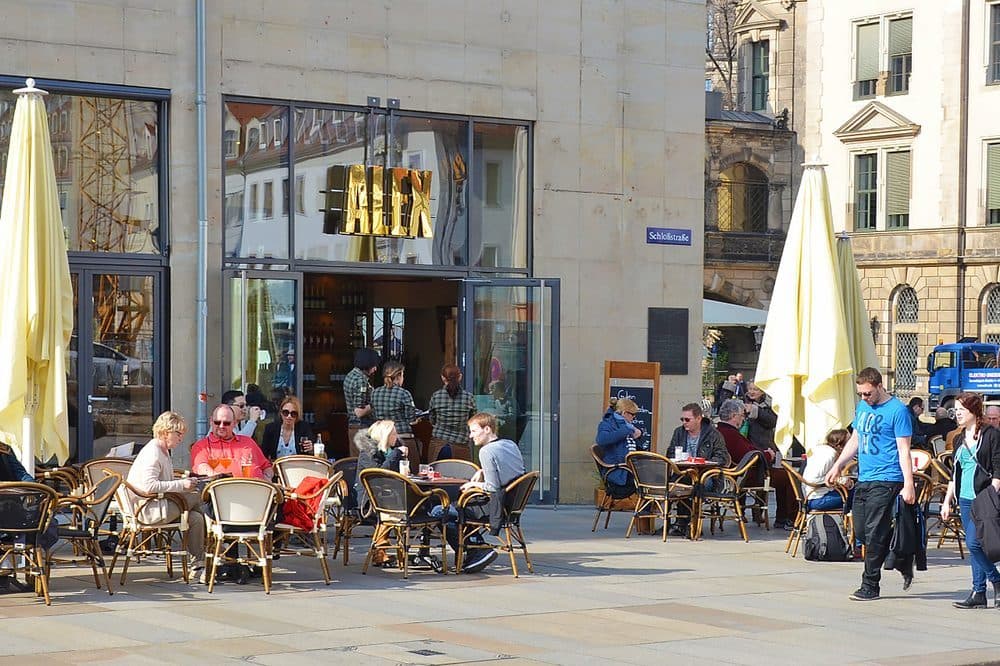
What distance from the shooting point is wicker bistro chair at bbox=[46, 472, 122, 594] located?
39.2ft

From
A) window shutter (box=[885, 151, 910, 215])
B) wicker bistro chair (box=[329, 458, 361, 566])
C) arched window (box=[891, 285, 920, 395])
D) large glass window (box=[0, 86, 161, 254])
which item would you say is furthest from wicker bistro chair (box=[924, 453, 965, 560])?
window shutter (box=[885, 151, 910, 215])

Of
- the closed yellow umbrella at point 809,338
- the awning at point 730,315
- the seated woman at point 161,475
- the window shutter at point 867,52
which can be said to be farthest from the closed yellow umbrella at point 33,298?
the window shutter at point 867,52

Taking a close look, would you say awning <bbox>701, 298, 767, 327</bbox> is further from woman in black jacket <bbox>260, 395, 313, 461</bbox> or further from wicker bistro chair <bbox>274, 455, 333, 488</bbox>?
wicker bistro chair <bbox>274, 455, 333, 488</bbox>

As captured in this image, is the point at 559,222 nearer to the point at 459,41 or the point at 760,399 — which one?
the point at 459,41

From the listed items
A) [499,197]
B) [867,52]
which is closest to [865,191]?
[867,52]

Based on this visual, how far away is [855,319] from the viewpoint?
57.0ft

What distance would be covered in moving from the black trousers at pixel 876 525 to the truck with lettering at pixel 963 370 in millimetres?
31303

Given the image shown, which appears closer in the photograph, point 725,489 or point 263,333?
point 725,489

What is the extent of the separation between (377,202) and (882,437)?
818cm

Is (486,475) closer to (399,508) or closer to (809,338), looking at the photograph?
(399,508)

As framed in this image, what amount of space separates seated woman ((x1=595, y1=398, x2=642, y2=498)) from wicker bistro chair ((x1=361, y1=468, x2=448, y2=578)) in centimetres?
374

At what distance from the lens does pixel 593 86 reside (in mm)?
20359

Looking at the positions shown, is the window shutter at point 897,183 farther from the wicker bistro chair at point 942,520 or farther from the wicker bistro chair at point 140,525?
the wicker bistro chair at point 140,525

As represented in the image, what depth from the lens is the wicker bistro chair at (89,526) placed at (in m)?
12.0
